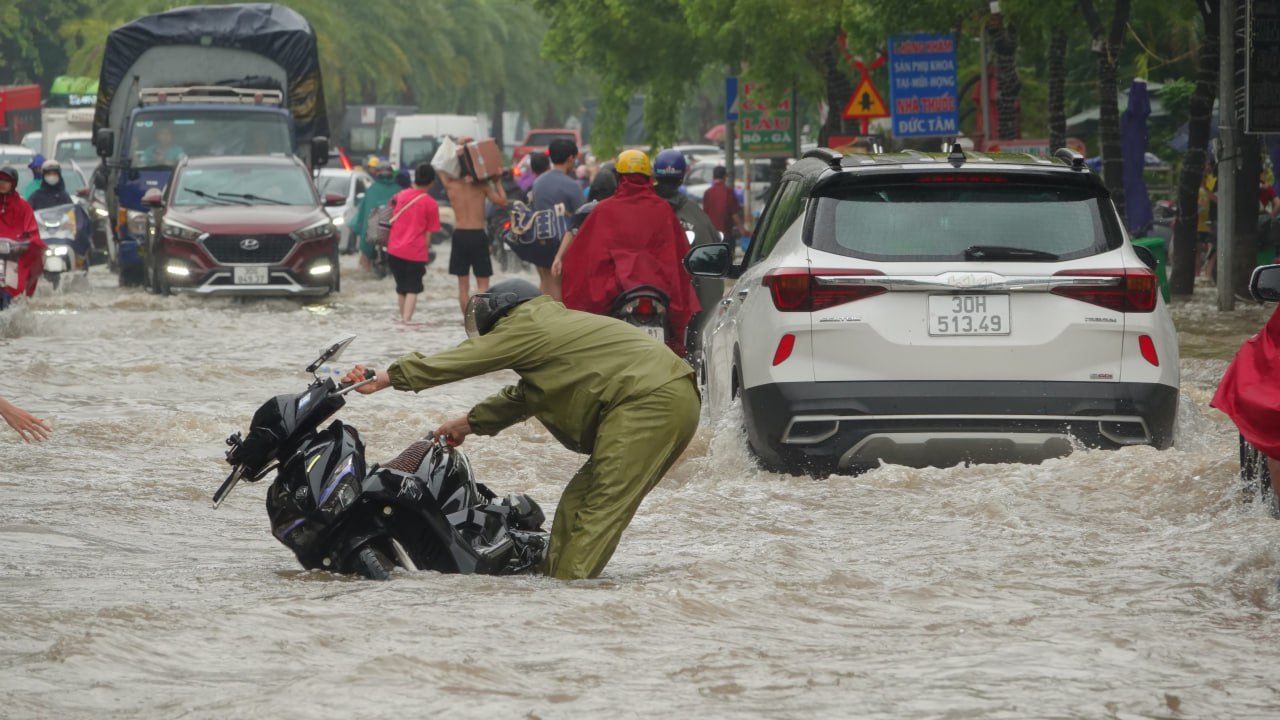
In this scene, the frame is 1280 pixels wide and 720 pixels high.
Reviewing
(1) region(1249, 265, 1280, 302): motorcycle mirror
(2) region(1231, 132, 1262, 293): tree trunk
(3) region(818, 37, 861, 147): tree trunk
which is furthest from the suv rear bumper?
(3) region(818, 37, 861, 147): tree trunk

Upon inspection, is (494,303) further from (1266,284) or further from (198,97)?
(198,97)

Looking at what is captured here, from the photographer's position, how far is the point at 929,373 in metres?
9.09

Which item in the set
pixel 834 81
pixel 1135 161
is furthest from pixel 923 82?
pixel 834 81

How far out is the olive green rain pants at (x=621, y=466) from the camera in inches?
291

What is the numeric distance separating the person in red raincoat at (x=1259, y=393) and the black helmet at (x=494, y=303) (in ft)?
7.57

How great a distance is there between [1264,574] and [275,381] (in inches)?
388

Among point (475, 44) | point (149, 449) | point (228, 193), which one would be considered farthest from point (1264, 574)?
point (475, 44)

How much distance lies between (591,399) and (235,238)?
16.0 metres

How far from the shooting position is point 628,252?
40.5ft

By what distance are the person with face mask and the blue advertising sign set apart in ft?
33.9

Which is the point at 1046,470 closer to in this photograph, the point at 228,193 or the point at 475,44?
the point at 228,193

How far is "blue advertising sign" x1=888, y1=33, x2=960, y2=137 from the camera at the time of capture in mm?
25891

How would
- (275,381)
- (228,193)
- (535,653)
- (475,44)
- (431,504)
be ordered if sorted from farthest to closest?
1. (475,44)
2. (228,193)
3. (275,381)
4. (431,504)
5. (535,653)

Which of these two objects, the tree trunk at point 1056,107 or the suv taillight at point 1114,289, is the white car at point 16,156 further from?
the suv taillight at point 1114,289
